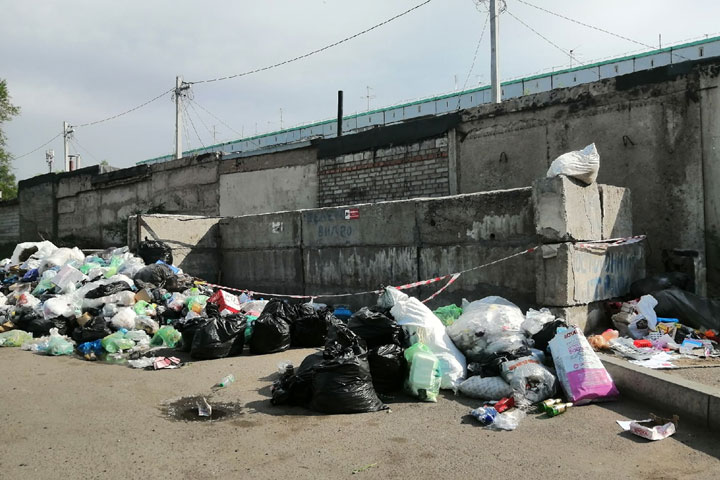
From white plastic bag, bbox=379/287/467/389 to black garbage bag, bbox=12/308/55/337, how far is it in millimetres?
4853

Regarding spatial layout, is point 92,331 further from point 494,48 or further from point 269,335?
point 494,48

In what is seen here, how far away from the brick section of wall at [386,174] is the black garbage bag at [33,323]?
19.0 feet

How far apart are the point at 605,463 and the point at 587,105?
598cm

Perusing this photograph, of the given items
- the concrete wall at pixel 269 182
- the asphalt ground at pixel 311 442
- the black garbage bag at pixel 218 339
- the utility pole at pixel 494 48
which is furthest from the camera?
the utility pole at pixel 494 48

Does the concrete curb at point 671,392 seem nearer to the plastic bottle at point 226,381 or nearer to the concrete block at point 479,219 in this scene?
the concrete block at point 479,219

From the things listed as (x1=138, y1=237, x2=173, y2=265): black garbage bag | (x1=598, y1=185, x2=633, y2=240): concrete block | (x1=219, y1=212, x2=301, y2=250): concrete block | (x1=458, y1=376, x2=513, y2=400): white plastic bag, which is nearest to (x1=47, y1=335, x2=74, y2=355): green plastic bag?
(x1=138, y1=237, x2=173, y2=265): black garbage bag

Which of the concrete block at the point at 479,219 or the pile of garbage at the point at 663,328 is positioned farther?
the concrete block at the point at 479,219

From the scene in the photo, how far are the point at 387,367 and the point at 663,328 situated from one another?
3128 millimetres

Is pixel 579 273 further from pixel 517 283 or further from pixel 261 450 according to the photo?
pixel 261 450

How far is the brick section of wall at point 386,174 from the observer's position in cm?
928

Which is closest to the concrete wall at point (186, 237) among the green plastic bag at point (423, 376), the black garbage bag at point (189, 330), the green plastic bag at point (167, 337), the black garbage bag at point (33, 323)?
the black garbage bag at point (33, 323)

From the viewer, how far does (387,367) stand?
4.15m

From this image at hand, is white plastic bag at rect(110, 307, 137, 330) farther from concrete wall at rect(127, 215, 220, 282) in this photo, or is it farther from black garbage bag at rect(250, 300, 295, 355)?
concrete wall at rect(127, 215, 220, 282)

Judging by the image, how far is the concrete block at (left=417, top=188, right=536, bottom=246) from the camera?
579cm
